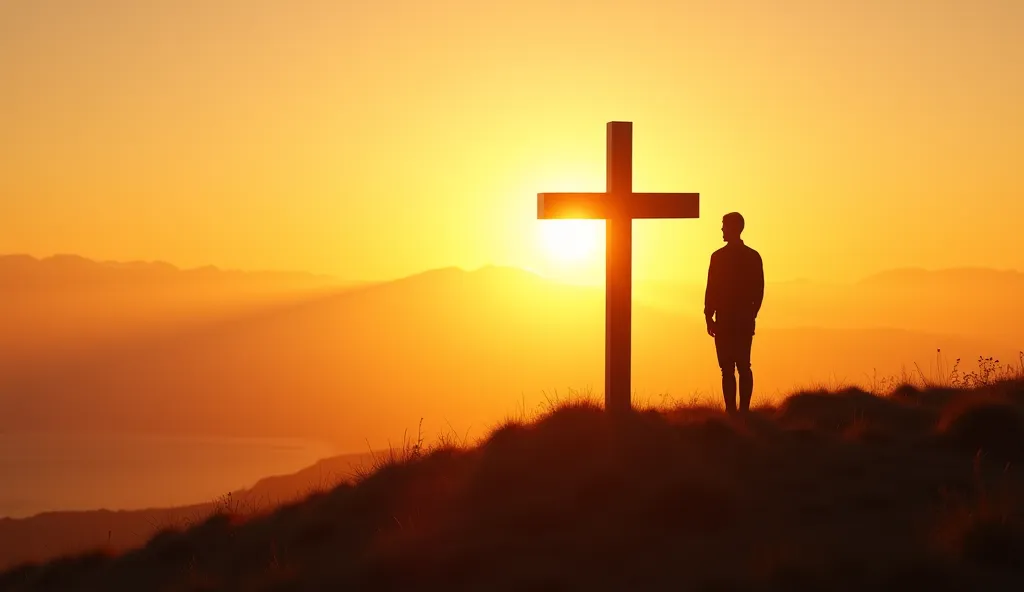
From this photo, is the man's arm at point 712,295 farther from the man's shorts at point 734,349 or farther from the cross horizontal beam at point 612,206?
the cross horizontal beam at point 612,206

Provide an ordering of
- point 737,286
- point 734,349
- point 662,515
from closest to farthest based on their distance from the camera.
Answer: point 662,515 → point 737,286 → point 734,349

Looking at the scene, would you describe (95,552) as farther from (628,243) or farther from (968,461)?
(968,461)

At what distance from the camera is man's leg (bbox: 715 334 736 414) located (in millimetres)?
A: 14047

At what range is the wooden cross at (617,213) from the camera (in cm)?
1441

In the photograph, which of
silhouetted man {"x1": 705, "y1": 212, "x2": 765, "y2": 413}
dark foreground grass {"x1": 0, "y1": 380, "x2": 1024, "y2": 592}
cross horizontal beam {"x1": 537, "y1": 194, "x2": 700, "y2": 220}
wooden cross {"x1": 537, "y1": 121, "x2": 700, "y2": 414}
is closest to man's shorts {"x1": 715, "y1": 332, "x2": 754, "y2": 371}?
silhouetted man {"x1": 705, "y1": 212, "x2": 765, "y2": 413}

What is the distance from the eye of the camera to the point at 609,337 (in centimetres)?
1452

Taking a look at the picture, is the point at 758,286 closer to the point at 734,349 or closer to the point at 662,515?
the point at 734,349

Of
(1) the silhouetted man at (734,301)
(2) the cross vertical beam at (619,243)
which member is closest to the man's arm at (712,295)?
(1) the silhouetted man at (734,301)

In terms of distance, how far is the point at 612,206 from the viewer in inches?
574

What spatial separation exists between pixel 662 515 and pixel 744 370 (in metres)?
4.68

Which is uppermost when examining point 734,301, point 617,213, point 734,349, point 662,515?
point 617,213

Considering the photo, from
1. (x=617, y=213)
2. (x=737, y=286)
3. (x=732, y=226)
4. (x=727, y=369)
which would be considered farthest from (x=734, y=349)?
(x=617, y=213)

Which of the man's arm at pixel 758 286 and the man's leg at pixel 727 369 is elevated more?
the man's arm at pixel 758 286

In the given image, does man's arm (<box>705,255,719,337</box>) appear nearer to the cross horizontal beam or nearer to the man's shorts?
the man's shorts
